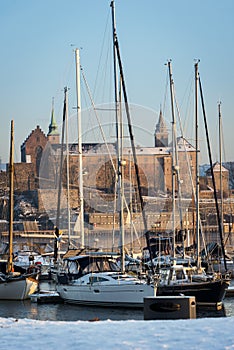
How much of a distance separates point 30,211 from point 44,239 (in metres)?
32.3

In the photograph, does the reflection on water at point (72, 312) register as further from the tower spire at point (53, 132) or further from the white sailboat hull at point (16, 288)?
the tower spire at point (53, 132)

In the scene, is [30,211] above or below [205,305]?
above

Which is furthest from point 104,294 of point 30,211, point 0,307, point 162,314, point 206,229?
point 30,211

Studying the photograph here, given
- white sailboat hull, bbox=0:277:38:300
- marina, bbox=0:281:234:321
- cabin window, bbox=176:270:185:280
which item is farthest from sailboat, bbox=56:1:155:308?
white sailboat hull, bbox=0:277:38:300

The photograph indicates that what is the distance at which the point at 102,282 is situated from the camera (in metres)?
20.3

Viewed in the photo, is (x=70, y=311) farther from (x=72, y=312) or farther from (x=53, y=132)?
(x=53, y=132)

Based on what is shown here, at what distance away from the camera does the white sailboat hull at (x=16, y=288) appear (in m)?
22.8

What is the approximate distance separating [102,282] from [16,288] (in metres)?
3.67

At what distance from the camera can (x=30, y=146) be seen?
12212cm

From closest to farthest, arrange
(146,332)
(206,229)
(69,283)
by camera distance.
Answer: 1. (146,332)
2. (69,283)
3. (206,229)

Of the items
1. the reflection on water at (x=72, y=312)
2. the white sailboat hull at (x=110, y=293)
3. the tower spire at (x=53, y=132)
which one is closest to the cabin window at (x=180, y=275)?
the reflection on water at (x=72, y=312)

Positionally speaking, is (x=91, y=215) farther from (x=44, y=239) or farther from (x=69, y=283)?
(x=69, y=283)

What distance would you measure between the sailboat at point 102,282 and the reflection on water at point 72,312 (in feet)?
0.90

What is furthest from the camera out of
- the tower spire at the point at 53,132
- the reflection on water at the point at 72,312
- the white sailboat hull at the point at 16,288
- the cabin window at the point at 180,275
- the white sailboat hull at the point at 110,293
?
the tower spire at the point at 53,132
